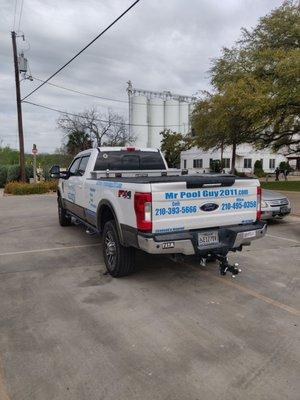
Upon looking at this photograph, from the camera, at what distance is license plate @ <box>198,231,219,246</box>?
523cm

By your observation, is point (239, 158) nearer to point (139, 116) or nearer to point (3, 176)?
point (139, 116)

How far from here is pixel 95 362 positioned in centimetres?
356

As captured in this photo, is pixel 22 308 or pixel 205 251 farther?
pixel 205 251

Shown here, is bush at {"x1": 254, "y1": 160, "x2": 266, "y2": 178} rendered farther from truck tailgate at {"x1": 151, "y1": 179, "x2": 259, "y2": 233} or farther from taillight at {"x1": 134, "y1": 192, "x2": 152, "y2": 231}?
taillight at {"x1": 134, "y1": 192, "x2": 152, "y2": 231}

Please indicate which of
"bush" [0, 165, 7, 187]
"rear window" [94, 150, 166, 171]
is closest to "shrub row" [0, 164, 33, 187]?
"bush" [0, 165, 7, 187]

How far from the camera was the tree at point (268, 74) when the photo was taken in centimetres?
1852

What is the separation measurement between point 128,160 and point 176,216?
10.9 feet

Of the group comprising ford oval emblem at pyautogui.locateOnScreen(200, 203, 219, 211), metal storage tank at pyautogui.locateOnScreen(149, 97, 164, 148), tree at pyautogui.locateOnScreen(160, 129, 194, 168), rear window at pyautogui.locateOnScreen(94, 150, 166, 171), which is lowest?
ford oval emblem at pyautogui.locateOnScreen(200, 203, 219, 211)

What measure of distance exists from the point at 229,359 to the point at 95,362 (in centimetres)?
121

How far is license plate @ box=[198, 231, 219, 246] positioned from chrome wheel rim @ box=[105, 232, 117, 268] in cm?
135

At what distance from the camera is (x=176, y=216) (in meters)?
5.13

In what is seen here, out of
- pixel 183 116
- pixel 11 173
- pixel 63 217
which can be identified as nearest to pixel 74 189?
pixel 63 217

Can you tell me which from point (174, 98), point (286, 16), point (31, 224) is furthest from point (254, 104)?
point (174, 98)

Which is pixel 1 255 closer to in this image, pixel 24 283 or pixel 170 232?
pixel 24 283
